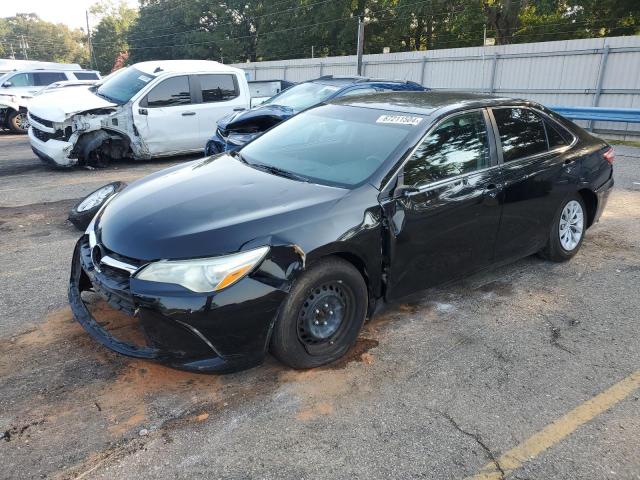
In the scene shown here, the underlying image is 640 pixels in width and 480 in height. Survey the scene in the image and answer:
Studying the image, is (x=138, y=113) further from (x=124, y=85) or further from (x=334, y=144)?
(x=334, y=144)

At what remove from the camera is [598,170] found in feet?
16.6

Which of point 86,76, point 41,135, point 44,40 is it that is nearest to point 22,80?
point 86,76

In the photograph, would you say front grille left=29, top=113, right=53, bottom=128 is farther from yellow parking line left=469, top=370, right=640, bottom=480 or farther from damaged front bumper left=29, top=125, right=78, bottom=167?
yellow parking line left=469, top=370, right=640, bottom=480

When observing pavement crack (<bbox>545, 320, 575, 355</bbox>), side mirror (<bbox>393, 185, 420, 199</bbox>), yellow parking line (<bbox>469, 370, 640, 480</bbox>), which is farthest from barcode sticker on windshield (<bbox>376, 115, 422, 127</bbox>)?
yellow parking line (<bbox>469, 370, 640, 480</bbox>)

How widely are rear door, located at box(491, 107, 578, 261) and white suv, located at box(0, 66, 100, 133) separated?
14038 millimetres

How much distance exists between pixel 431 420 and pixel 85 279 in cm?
229

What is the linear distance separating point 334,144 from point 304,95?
4.98m

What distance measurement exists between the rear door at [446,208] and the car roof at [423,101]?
12 centimetres

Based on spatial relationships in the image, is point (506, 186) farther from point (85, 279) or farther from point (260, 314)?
point (85, 279)

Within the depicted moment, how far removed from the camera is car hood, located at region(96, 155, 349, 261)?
2.82 meters

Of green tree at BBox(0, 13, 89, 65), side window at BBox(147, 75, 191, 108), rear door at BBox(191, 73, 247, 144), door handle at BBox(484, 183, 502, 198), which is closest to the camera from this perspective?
door handle at BBox(484, 183, 502, 198)

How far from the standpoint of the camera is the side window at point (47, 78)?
48.7 feet

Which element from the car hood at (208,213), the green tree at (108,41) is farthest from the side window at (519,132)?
the green tree at (108,41)

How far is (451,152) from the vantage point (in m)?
3.82
